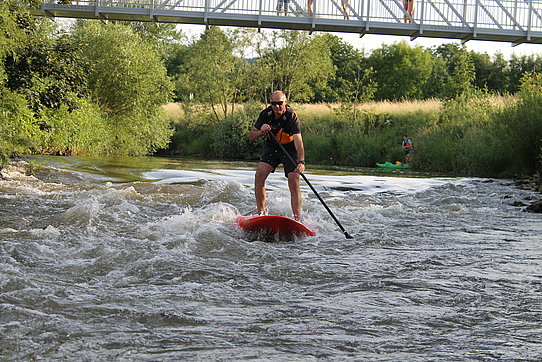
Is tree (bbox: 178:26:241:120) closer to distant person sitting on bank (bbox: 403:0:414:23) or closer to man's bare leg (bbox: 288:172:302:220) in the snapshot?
distant person sitting on bank (bbox: 403:0:414:23)

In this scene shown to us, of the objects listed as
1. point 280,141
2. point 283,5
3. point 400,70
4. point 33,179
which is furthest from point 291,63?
point 280,141

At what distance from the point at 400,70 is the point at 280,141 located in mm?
45734

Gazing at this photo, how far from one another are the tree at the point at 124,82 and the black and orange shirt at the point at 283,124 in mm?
19267

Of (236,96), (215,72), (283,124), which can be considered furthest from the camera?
(236,96)

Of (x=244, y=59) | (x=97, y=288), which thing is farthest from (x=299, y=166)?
(x=244, y=59)

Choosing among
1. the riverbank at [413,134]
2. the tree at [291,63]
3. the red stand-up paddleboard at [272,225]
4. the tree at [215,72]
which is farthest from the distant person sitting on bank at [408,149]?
the red stand-up paddleboard at [272,225]

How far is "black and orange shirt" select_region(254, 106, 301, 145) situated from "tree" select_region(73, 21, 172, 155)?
63.2ft

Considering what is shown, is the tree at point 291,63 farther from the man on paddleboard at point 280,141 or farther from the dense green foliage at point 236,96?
the man on paddleboard at point 280,141

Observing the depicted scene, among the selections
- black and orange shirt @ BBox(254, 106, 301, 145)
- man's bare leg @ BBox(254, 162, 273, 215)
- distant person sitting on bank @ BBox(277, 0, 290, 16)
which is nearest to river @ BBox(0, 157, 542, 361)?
man's bare leg @ BBox(254, 162, 273, 215)

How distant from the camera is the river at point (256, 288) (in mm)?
3348

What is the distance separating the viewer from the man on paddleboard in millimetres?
7934

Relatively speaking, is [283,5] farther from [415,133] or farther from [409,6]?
[415,133]

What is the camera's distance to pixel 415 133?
27.6m

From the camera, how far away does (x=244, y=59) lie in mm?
39188
